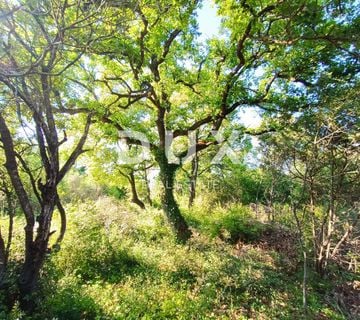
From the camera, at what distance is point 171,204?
842cm

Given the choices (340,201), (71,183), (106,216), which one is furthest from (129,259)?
(71,183)

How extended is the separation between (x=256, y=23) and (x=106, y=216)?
6980mm

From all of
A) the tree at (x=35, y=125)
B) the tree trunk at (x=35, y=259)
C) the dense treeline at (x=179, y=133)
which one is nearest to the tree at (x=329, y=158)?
the dense treeline at (x=179, y=133)

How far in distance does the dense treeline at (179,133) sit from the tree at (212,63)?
5cm

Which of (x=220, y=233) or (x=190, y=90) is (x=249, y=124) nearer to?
(x=190, y=90)

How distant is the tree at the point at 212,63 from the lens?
17.1 feet

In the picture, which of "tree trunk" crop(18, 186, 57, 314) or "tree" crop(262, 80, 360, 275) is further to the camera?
"tree" crop(262, 80, 360, 275)

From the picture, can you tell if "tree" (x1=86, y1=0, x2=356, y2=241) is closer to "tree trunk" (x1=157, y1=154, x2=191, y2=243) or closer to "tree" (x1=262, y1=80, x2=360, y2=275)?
"tree trunk" (x1=157, y1=154, x2=191, y2=243)

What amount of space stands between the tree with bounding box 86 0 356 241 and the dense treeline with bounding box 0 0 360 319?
0.05 metres

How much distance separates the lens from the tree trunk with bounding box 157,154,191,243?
25.9 ft

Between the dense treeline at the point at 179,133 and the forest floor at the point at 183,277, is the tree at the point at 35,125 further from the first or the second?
the forest floor at the point at 183,277

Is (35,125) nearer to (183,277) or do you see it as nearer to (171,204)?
(183,277)

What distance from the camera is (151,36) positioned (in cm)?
603

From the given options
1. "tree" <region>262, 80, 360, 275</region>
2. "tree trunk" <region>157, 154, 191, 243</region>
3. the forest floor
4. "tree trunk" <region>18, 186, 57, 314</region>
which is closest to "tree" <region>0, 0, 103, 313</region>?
"tree trunk" <region>18, 186, 57, 314</region>
